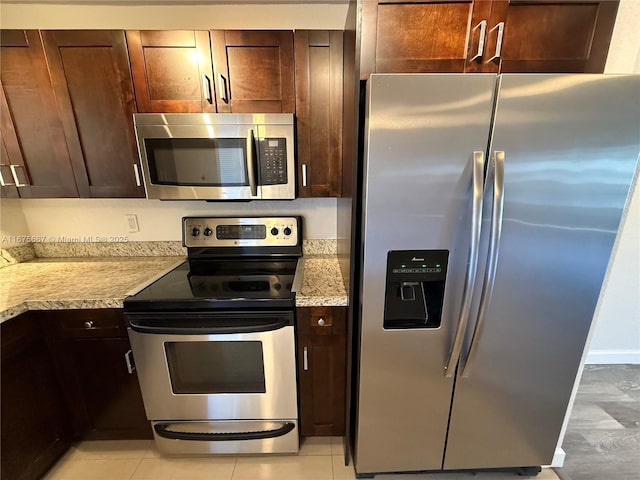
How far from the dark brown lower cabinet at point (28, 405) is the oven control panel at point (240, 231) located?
81 cm

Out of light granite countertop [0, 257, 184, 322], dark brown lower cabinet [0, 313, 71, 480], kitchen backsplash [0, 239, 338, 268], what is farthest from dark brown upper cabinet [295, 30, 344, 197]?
dark brown lower cabinet [0, 313, 71, 480]

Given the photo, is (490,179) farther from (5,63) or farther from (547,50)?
(5,63)

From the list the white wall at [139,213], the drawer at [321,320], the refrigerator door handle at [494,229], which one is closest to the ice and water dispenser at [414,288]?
the refrigerator door handle at [494,229]

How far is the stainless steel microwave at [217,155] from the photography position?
1374mm

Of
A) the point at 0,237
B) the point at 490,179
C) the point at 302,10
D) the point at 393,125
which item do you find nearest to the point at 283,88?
the point at 302,10

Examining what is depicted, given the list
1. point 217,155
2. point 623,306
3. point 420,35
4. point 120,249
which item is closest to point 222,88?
point 217,155

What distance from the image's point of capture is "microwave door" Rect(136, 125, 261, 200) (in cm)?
138

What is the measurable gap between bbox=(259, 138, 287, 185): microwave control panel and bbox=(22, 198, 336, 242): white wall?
385mm

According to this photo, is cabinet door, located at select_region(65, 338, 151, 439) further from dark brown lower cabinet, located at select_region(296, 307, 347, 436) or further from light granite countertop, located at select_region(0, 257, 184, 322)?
dark brown lower cabinet, located at select_region(296, 307, 347, 436)

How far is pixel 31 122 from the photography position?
1.42 m

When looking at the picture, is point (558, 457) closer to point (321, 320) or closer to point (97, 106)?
point (321, 320)

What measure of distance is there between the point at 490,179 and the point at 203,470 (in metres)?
1.92

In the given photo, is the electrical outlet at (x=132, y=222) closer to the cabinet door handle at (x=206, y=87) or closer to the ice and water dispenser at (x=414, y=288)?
the cabinet door handle at (x=206, y=87)

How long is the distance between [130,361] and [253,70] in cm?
154
